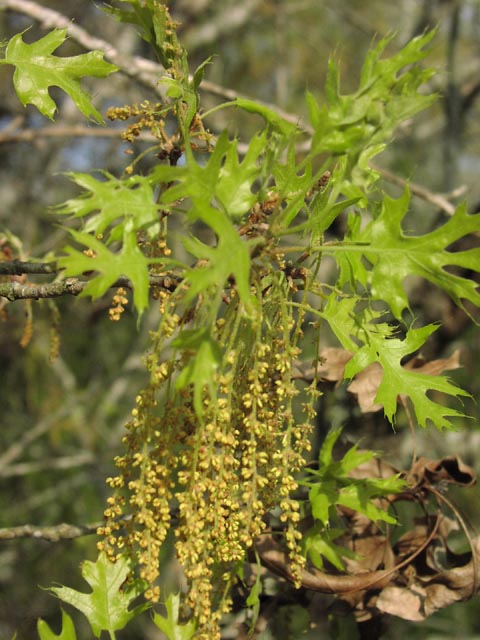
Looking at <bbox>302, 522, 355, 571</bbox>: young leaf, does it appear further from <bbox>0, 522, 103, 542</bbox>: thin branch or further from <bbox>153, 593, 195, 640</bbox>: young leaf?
<bbox>0, 522, 103, 542</bbox>: thin branch

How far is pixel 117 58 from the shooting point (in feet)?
7.20

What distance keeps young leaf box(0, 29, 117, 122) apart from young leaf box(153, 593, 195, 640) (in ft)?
3.64

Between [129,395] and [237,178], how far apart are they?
17.9 ft

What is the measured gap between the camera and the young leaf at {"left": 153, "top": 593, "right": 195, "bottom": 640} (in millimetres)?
1352

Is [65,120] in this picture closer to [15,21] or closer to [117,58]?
[15,21]

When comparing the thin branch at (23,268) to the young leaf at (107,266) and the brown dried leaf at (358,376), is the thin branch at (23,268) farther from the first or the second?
the brown dried leaf at (358,376)

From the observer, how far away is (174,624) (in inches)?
54.7

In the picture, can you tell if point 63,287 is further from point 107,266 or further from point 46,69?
point 46,69

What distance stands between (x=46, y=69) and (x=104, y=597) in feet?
3.97

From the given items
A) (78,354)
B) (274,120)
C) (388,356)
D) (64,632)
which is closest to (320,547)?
(388,356)

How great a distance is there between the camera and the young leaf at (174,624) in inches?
53.2

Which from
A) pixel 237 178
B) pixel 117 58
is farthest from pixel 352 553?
pixel 117 58

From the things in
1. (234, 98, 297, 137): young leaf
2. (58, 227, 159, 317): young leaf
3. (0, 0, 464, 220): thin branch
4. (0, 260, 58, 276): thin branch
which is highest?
(0, 0, 464, 220): thin branch

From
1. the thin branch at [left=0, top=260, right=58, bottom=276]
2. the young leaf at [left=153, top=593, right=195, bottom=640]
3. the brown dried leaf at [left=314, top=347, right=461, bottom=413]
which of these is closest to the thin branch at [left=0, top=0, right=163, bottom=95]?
the thin branch at [left=0, top=260, right=58, bottom=276]
